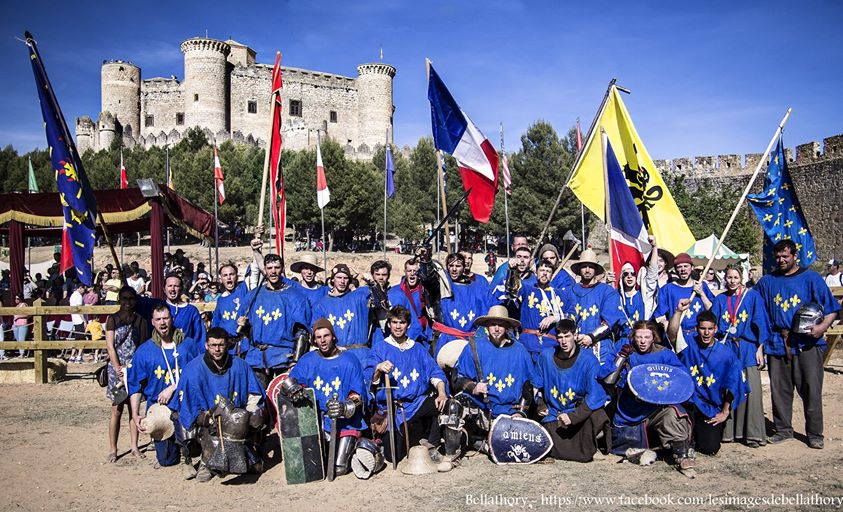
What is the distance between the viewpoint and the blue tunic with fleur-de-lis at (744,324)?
7363 mm

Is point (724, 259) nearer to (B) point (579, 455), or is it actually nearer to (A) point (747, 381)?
(A) point (747, 381)

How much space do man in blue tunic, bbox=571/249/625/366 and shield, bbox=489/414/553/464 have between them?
109cm

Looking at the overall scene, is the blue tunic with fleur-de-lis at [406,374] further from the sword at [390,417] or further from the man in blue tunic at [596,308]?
the man in blue tunic at [596,308]

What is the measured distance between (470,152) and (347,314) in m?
2.83

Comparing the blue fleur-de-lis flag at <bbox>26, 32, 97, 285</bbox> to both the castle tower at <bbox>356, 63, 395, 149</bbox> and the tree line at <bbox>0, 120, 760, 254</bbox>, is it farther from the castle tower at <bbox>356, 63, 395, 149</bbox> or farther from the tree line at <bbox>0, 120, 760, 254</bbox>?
the castle tower at <bbox>356, 63, 395, 149</bbox>

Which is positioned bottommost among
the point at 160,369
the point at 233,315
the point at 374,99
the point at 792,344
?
the point at 160,369

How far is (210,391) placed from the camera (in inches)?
251

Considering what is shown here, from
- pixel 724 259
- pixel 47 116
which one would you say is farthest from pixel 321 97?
pixel 47 116

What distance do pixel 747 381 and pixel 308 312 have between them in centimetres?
494

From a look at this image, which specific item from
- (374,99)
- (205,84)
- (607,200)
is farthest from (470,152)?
(374,99)

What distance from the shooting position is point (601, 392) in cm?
672

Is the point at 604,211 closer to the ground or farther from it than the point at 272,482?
farther from it

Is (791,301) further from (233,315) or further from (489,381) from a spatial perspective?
(233,315)

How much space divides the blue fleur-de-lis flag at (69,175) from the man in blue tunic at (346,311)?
2.89 meters
